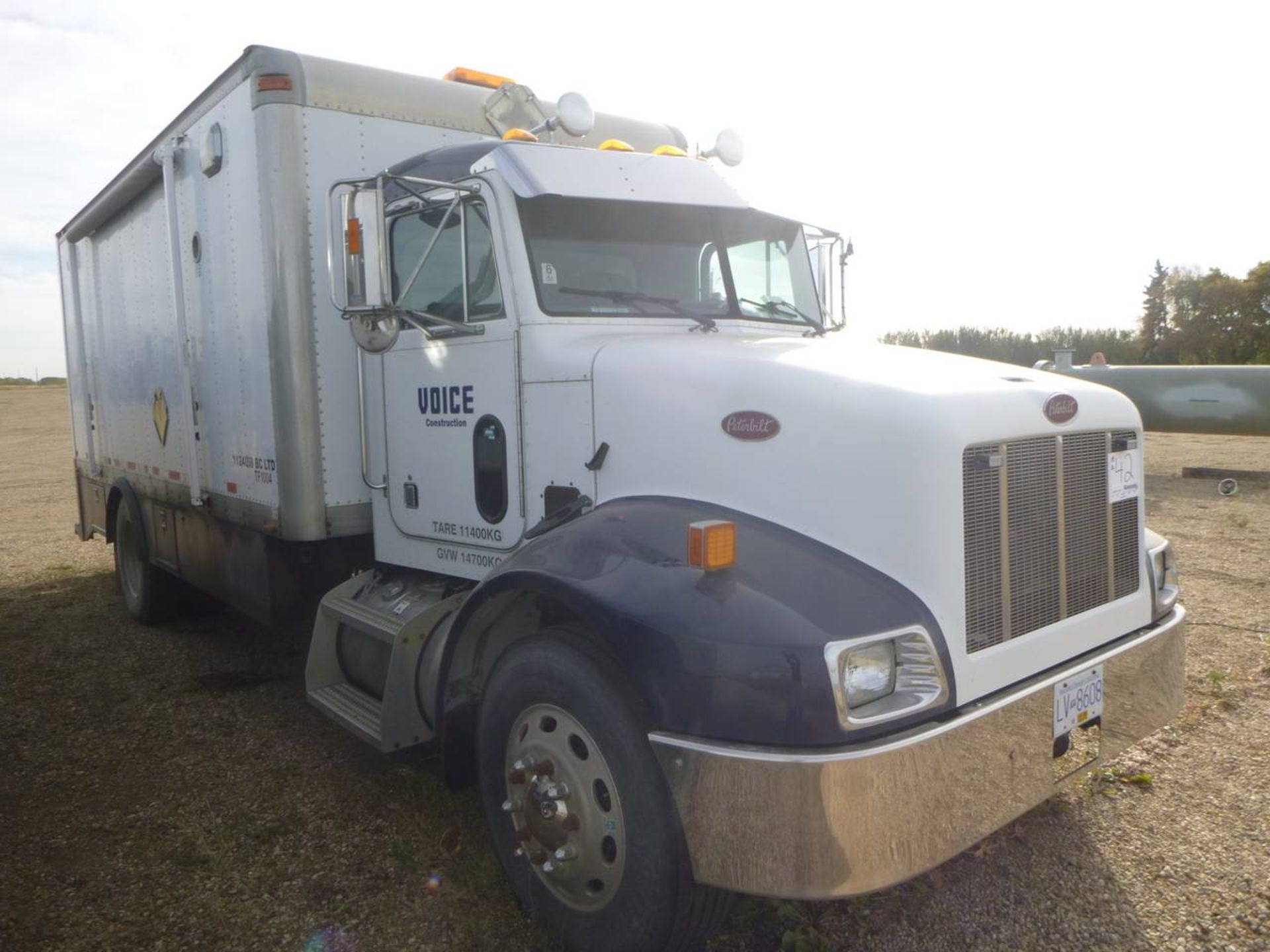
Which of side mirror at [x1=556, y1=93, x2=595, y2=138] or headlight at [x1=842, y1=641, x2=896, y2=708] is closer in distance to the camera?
headlight at [x1=842, y1=641, x2=896, y2=708]

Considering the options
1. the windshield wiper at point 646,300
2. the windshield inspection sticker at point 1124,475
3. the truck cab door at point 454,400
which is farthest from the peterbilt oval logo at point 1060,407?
the truck cab door at point 454,400

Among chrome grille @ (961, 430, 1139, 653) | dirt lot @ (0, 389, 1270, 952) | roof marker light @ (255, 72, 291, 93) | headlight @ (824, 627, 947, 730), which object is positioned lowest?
dirt lot @ (0, 389, 1270, 952)

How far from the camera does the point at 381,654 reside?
450cm

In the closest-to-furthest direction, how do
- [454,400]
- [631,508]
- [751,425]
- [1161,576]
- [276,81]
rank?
[751,425]
[631,508]
[1161,576]
[454,400]
[276,81]

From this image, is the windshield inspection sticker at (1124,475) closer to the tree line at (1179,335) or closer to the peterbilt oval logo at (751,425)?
the peterbilt oval logo at (751,425)

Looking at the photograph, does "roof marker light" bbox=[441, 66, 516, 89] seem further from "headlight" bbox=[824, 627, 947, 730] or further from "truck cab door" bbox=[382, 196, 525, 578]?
"headlight" bbox=[824, 627, 947, 730]

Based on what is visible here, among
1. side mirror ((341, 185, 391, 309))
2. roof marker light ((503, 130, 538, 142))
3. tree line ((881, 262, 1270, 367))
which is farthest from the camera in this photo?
tree line ((881, 262, 1270, 367))

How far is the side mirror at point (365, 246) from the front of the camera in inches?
150

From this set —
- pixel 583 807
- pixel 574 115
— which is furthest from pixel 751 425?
pixel 574 115

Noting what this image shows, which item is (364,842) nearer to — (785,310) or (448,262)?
(448,262)

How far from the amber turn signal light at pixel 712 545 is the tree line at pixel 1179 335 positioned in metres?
21.4

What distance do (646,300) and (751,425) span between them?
120 centimetres

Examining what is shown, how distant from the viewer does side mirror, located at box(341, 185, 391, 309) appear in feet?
12.5

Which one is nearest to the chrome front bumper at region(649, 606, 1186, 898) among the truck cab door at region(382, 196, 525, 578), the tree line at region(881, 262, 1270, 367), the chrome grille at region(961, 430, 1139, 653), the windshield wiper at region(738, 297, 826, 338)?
the chrome grille at region(961, 430, 1139, 653)
